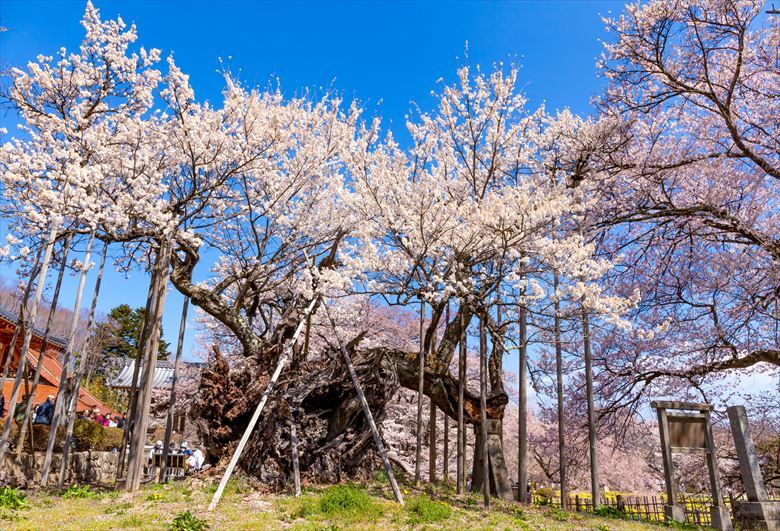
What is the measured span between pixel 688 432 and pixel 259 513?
29.8 ft

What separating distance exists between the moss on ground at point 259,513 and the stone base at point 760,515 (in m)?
2.32

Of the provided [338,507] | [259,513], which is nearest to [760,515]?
[338,507]

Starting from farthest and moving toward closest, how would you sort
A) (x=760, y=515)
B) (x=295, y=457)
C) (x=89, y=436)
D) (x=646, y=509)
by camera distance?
(x=646, y=509)
(x=89, y=436)
(x=760, y=515)
(x=295, y=457)

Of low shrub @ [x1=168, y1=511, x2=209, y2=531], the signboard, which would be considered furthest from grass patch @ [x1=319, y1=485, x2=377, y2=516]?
the signboard

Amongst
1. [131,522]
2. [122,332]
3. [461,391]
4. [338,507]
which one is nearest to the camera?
[131,522]

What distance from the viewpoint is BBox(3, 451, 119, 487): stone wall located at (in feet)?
30.8

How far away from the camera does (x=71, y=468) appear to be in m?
10.9

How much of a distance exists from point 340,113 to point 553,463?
873 inches

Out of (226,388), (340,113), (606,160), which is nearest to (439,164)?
(340,113)

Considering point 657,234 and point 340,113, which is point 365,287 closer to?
point 340,113

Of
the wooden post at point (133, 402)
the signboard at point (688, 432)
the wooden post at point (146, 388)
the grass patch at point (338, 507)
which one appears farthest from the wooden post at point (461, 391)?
the wooden post at point (133, 402)

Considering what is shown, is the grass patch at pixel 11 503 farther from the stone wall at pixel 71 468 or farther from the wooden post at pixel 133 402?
the stone wall at pixel 71 468

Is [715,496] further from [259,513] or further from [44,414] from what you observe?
[44,414]

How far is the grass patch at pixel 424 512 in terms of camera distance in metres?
6.98
